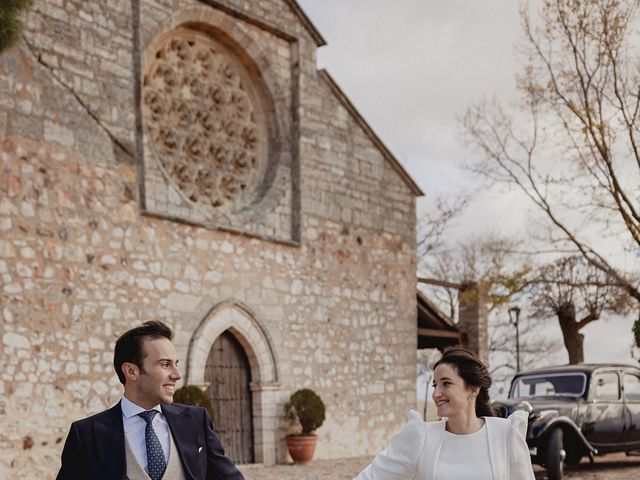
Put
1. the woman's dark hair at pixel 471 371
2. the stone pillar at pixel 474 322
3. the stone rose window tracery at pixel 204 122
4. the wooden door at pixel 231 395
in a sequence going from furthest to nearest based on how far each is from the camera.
Result: the stone pillar at pixel 474 322, the wooden door at pixel 231 395, the stone rose window tracery at pixel 204 122, the woman's dark hair at pixel 471 371

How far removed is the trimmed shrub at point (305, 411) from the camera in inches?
542

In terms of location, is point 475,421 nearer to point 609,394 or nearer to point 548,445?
point 548,445

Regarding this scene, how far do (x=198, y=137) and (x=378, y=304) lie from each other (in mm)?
4468

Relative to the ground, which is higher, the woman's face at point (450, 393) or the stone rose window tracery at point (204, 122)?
the stone rose window tracery at point (204, 122)

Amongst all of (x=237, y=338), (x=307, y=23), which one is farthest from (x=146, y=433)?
(x=307, y=23)

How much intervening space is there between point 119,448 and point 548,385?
9.95m

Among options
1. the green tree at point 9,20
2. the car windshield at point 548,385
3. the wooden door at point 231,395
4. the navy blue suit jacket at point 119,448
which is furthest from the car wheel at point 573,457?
the navy blue suit jacket at point 119,448

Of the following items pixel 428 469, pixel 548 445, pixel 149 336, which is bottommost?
pixel 548 445

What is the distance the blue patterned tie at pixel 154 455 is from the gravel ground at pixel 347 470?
8138 mm

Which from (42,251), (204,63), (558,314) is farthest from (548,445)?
(558,314)

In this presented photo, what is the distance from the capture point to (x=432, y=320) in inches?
717

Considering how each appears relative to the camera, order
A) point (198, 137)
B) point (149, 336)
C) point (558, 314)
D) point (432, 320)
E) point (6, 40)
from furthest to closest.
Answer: point (558, 314) → point (432, 320) → point (198, 137) → point (6, 40) → point (149, 336)

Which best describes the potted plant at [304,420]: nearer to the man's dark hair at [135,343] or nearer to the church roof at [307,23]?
the church roof at [307,23]

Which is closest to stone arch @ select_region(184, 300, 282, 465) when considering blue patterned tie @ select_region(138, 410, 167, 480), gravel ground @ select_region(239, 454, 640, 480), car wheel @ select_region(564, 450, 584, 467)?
gravel ground @ select_region(239, 454, 640, 480)
